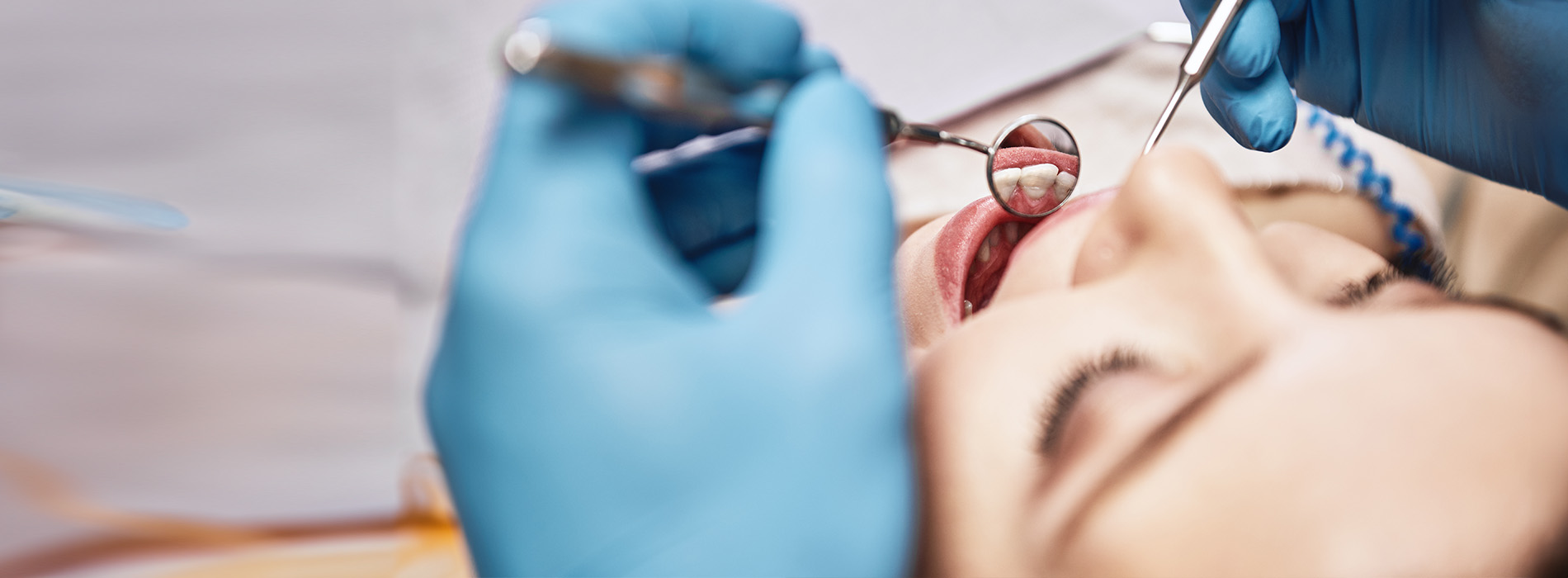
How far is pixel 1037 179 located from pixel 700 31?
0.42m

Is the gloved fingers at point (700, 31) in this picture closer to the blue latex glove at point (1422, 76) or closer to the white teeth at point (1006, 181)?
the white teeth at point (1006, 181)

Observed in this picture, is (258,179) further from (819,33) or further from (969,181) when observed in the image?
(969,181)

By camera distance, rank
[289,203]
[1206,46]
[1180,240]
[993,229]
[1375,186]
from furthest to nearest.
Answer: [289,203], [1375,186], [993,229], [1206,46], [1180,240]

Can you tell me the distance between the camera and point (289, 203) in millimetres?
1138

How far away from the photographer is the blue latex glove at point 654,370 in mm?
520

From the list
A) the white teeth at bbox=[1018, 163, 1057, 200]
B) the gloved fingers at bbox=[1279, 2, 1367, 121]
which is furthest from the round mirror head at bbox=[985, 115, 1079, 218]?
the gloved fingers at bbox=[1279, 2, 1367, 121]

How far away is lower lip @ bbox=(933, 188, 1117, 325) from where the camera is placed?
0.82 meters

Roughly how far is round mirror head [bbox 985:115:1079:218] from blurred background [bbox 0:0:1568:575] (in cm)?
24

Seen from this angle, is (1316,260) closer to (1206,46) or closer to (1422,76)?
(1206,46)

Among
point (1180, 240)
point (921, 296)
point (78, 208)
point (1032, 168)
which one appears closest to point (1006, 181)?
point (1032, 168)

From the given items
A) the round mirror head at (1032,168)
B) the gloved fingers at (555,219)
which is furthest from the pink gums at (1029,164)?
the gloved fingers at (555,219)

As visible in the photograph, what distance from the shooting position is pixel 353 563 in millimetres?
1163

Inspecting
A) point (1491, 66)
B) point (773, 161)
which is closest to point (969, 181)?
point (1491, 66)

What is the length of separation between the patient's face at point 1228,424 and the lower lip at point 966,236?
0.61ft
